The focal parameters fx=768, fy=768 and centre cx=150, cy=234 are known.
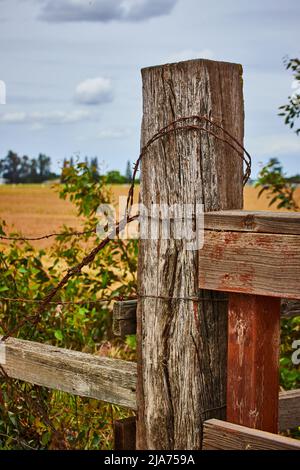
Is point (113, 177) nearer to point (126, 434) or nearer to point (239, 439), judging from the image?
point (126, 434)

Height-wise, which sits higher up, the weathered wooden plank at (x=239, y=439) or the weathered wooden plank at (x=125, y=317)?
the weathered wooden plank at (x=125, y=317)

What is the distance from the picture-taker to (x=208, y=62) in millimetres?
2928

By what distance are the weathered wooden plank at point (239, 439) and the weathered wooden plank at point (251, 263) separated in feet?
1.72

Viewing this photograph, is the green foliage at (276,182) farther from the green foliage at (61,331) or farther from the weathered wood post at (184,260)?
the weathered wood post at (184,260)

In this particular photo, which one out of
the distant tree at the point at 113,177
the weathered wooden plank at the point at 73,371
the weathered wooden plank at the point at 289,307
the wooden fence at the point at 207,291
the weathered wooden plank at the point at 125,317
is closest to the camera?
the wooden fence at the point at 207,291

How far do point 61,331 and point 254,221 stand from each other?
11.6 ft

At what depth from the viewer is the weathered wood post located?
2.94 meters

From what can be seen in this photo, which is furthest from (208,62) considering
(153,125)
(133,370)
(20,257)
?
(20,257)

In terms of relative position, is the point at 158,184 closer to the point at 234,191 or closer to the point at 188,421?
the point at 234,191

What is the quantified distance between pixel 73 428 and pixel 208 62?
3.31 metres

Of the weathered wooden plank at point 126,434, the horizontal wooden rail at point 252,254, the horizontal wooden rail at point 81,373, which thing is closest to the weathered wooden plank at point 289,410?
the horizontal wooden rail at point 81,373

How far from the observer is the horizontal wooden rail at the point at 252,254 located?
8.89 ft

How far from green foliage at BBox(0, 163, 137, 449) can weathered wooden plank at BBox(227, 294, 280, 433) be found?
1532 millimetres

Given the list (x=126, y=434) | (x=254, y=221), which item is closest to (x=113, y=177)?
(x=126, y=434)
